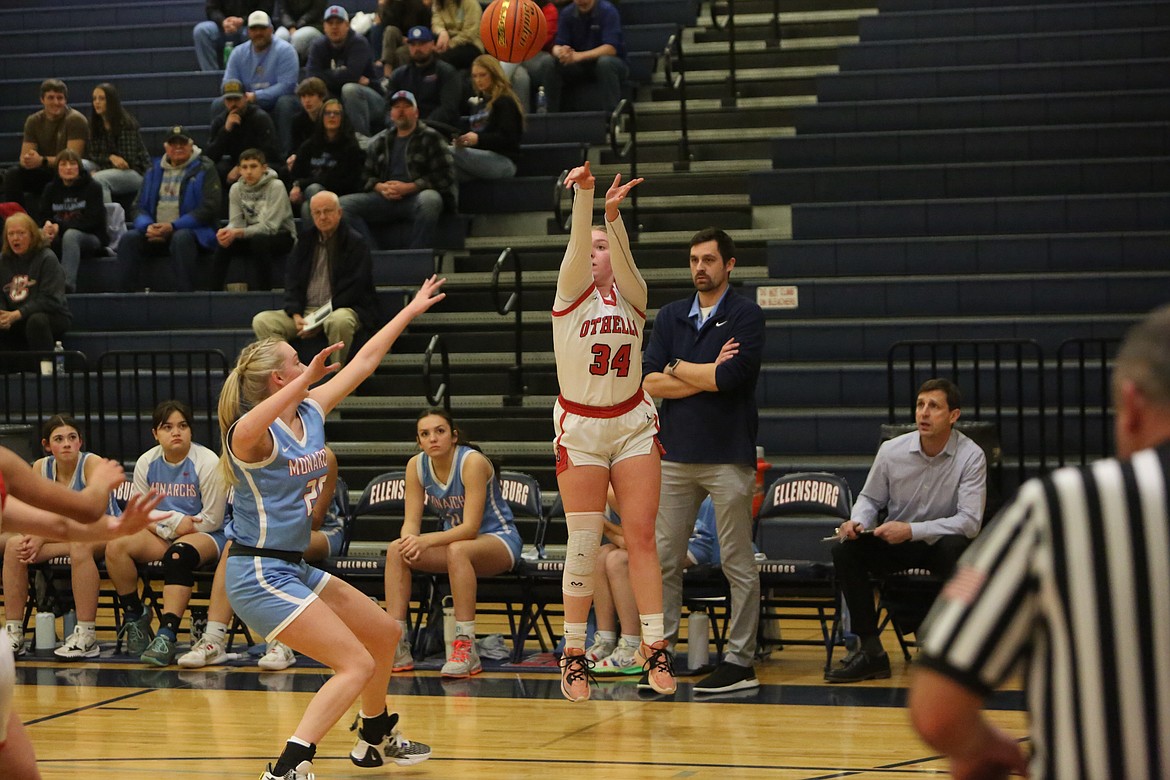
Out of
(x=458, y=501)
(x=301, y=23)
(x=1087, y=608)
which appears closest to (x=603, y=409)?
(x=458, y=501)

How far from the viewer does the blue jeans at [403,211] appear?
12016mm

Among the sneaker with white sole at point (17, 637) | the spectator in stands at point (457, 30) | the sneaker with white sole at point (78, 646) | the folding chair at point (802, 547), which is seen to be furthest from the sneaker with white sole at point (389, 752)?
the spectator in stands at point (457, 30)

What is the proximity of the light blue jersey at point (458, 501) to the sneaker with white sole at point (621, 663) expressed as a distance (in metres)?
0.96

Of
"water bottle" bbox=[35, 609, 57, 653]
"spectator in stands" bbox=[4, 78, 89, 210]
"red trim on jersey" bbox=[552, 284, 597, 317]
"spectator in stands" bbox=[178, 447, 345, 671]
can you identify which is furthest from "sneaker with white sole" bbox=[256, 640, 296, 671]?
"spectator in stands" bbox=[4, 78, 89, 210]

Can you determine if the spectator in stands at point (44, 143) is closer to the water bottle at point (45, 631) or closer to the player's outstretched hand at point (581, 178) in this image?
the water bottle at point (45, 631)

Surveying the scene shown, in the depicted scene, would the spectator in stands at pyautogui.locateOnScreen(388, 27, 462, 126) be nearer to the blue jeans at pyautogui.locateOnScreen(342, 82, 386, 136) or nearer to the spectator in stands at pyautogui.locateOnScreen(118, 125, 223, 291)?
the blue jeans at pyautogui.locateOnScreen(342, 82, 386, 136)

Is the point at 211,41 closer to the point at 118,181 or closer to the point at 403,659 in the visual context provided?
the point at 118,181

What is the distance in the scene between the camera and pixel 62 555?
29.4 feet

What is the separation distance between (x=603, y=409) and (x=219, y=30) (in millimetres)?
10038

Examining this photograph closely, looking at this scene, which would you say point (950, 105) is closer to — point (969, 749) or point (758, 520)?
point (758, 520)

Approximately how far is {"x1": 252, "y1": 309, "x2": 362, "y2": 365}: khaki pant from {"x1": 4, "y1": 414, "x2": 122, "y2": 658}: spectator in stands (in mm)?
2102

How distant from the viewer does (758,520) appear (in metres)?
8.58

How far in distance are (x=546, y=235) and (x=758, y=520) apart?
15.0 ft

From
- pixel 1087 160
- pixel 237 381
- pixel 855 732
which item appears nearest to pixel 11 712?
pixel 237 381
